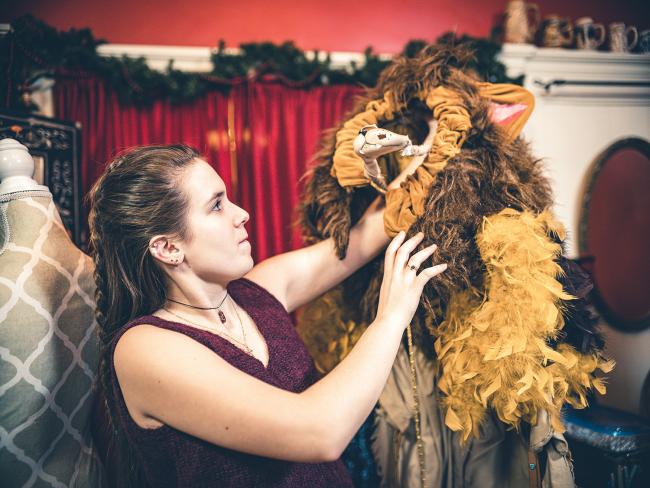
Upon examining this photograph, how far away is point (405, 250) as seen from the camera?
1135 millimetres

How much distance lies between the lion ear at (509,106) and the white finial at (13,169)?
135 cm

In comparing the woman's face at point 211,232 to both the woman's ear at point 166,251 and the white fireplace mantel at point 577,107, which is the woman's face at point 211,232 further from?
the white fireplace mantel at point 577,107

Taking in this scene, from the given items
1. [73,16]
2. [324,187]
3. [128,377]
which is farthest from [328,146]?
[73,16]

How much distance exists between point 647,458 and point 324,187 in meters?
1.59

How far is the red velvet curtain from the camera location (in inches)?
92.7

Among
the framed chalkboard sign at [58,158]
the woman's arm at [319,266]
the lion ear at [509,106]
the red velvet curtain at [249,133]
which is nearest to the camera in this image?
the lion ear at [509,106]

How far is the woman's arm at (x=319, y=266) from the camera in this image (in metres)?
1.41

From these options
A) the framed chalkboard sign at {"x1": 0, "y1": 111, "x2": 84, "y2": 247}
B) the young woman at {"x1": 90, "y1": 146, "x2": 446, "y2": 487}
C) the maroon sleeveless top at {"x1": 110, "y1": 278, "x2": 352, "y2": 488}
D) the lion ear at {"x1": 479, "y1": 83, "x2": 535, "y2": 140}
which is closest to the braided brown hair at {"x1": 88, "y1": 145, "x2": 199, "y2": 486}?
the young woman at {"x1": 90, "y1": 146, "x2": 446, "y2": 487}

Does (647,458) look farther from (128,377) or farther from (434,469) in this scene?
(128,377)

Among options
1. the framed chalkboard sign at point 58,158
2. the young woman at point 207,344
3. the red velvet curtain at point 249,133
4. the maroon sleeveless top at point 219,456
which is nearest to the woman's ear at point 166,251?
the young woman at point 207,344

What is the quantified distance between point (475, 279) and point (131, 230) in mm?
954

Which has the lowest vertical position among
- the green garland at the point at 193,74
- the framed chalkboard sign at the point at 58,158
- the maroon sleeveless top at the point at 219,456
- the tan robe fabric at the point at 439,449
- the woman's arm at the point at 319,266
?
the tan robe fabric at the point at 439,449

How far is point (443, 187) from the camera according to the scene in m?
1.15

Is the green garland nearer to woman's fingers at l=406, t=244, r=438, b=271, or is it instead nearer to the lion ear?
the lion ear
